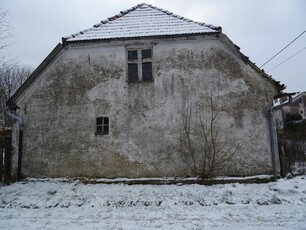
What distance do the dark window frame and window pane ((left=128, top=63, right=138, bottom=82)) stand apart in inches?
69.7

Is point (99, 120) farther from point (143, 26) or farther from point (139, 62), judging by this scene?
point (143, 26)

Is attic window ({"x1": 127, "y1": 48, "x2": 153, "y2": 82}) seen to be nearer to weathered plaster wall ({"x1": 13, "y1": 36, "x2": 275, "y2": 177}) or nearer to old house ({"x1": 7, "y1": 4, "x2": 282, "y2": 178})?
old house ({"x1": 7, "y1": 4, "x2": 282, "y2": 178})

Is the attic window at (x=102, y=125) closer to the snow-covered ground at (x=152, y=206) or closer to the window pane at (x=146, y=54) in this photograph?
the snow-covered ground at (x=152, y=206)

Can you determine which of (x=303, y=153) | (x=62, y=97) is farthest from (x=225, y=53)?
(x=303, y=153)

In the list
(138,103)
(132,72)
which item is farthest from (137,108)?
(132,72)

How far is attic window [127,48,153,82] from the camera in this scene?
10509 mm

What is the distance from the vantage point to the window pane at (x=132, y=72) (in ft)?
34.6

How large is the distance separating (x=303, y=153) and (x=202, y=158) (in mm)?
6951

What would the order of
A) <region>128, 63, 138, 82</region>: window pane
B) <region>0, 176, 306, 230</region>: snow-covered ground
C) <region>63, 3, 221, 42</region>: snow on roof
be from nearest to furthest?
<region>0, 176, 306, 230</region>: snow-covered ground → <region>63, 3, 221, 42</region>: snow on roof → <region>128, 63, 138, 82</region>: window pane

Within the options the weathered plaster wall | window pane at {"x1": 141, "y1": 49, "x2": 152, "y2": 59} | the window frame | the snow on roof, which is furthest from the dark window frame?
the snow on roof

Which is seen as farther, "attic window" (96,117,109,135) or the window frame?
the window frame

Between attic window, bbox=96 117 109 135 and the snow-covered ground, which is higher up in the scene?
attic window, bbox=96 117 109 135

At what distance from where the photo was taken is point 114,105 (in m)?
10.3

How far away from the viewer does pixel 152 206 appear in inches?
294
